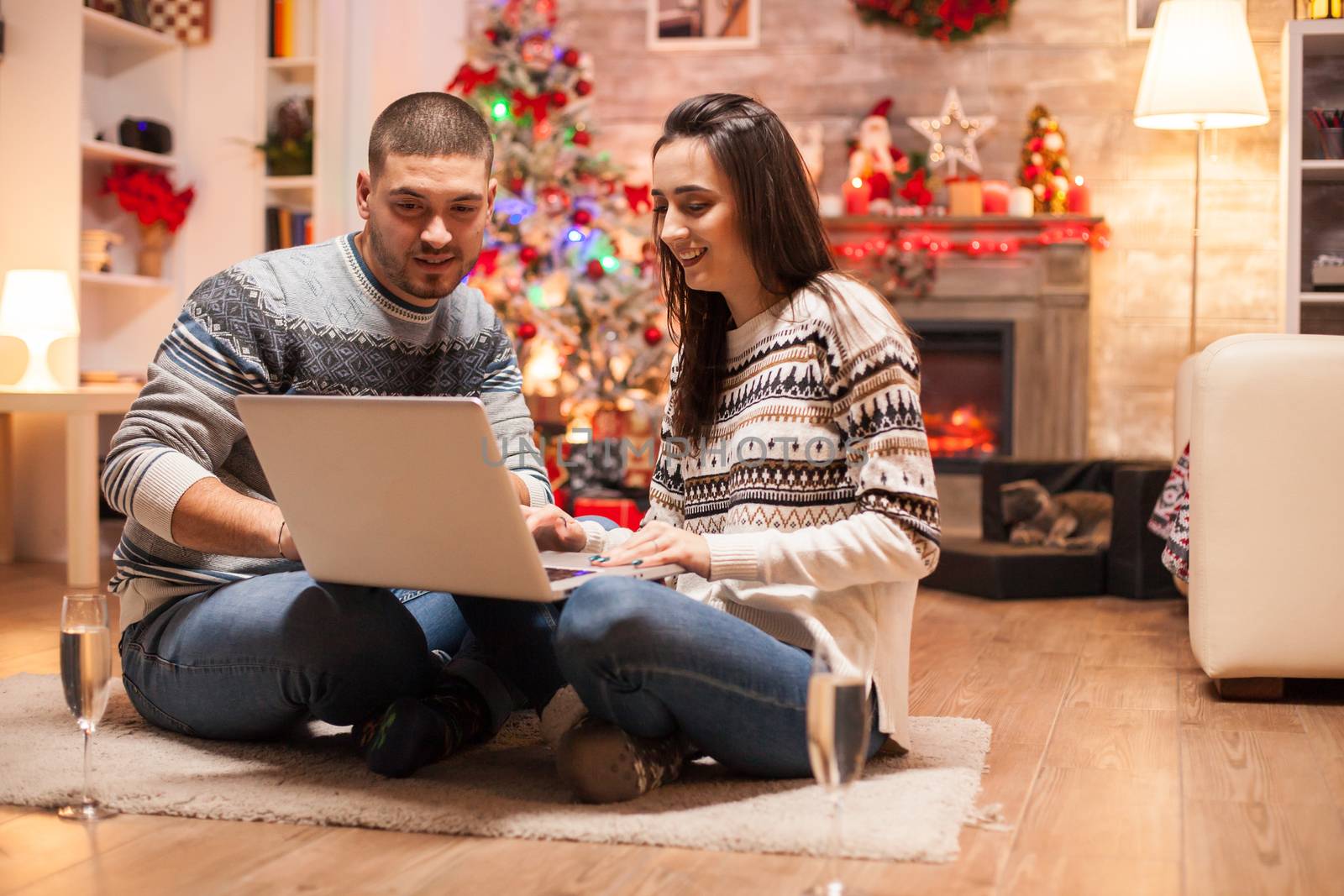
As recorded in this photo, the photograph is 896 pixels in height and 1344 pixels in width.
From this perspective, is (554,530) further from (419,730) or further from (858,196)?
(858,196)

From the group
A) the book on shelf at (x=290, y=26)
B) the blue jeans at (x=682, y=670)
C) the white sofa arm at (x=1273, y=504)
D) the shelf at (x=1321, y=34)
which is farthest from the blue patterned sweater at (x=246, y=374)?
the shelf at (x=1321, y=34)

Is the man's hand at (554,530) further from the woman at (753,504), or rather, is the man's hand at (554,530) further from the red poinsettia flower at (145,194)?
the red poinsettia flower at (145,194)

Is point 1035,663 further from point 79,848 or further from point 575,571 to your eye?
point 79,848

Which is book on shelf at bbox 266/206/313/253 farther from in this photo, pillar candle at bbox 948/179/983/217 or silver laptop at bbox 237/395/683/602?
silver laptop at bbox 237/395/683/602

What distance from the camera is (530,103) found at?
5.27 metres

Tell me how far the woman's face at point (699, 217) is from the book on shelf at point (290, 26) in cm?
342

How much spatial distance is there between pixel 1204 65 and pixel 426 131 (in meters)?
3.58

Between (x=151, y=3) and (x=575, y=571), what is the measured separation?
13.0ft

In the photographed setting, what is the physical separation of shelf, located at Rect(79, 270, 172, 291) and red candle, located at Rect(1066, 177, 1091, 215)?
3.23 m

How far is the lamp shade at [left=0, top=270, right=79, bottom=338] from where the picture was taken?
4.00 m

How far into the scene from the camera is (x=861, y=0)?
216 inches

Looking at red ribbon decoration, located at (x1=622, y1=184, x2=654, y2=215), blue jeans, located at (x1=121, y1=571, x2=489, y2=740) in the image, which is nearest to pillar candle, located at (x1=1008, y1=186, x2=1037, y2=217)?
red ribbon decoration, located at (x1=622, y1=184, x2=654, y2=215)

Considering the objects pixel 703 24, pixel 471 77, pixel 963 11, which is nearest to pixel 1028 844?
pixel 471 77

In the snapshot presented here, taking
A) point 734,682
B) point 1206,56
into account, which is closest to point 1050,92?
point 1206,56
